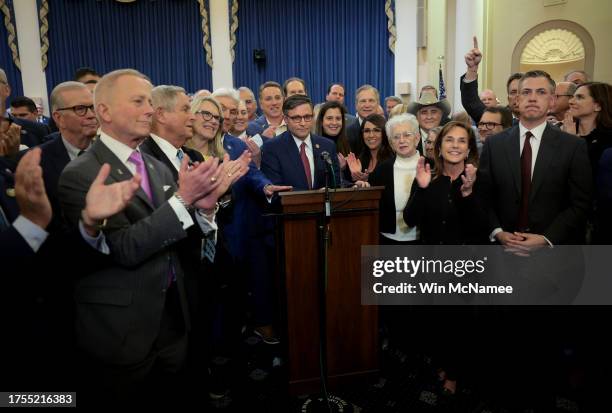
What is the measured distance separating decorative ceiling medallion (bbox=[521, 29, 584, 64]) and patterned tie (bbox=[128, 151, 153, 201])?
341 inches

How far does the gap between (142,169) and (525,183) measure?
73.7 inches

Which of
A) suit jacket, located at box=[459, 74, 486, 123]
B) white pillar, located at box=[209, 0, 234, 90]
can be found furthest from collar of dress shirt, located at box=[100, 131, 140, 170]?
white pillar, located at box=[209, 0, 234, 90]

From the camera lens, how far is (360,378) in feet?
7.86

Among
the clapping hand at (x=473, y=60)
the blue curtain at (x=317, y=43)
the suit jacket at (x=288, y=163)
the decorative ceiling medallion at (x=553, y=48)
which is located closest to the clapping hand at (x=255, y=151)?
the suit jacket at (x=288, y=163)

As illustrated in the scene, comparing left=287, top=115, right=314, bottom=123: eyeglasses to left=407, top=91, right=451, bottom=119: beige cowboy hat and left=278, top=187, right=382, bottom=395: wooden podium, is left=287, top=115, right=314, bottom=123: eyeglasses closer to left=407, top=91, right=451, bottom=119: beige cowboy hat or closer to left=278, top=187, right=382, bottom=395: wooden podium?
left=278, top=187, right=382, bottom=395: wooden podium

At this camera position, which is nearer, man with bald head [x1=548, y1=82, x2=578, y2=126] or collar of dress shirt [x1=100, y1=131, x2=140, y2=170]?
collar of dress shirt [x1=100, y1=131, x2=140, y2=170]

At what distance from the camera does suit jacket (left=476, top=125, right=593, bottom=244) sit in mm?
2193

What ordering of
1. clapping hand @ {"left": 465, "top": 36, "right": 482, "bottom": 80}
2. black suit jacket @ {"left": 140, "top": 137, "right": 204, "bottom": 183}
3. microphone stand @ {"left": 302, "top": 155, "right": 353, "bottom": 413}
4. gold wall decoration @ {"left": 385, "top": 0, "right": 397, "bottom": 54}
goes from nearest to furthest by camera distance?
microphone stand @ {"left": 302, "top": 155, "right": 353, "bottom": 413}
black suit jacket @ {"left": 140, "top": 137, "right": 204, "bottom": 183}
clapping hand @ {"left": 465, "top": 36, "right": 482, "bottom": 80}
gold wall decoration @ {"left": 385, "top": 0, "right": 397, "bottom": 54}

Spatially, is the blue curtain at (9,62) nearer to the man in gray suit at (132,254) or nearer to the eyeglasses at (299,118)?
the eyeglasses at (299,118)

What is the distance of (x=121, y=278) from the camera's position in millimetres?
1482

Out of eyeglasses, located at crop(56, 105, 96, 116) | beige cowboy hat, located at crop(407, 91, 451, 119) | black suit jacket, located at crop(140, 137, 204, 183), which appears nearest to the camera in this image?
black suit jacket, located at crop(140, 137, 204, 183)

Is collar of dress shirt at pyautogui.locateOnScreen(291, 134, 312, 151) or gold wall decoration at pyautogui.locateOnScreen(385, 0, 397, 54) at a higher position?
gold wall decoration at pyautogui.locateOnScreen(385, 0, 397, 54)

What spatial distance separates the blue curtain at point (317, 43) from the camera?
8.45 metres

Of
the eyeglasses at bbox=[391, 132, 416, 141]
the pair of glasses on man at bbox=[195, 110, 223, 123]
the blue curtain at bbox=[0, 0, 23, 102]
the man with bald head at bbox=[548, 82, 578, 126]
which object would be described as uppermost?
the blue curtain at bbox=[0, 0, 23, 102]
